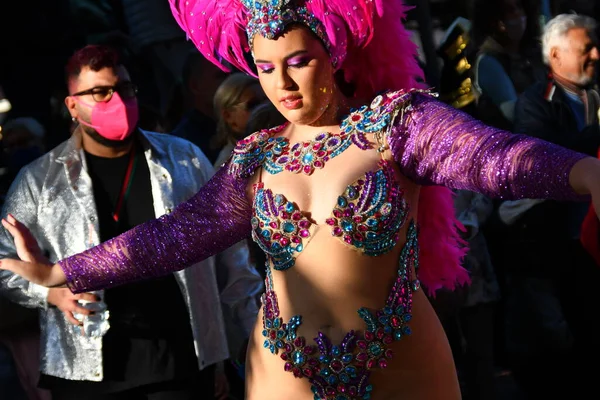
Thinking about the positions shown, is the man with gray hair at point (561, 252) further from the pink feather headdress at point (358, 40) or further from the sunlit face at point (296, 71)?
the sunlit face at point (296, 71)

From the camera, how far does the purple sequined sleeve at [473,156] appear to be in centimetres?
261

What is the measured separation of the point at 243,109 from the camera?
209 inches

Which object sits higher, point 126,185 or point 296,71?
point 296,71

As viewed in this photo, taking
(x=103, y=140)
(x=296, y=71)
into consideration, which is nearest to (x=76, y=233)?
(x=103, y=140)

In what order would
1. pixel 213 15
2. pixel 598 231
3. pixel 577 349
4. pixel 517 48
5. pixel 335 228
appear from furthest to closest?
pixel 517 48 < pixel 577 349 < pixel 598 231 < pixel 213 15 < pixel 335 228

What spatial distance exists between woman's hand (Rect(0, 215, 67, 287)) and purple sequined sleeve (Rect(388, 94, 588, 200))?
117cm

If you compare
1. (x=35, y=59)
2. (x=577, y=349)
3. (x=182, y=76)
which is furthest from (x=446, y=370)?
(x=35, y=59)

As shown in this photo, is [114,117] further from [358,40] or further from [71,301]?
[358,40]

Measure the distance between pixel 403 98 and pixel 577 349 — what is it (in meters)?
2.50

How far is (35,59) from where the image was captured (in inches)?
254

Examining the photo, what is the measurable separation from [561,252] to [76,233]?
2280mm

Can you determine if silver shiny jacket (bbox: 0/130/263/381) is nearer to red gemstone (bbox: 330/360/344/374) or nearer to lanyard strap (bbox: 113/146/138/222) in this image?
lanyard strap (bbox: 113/146/138/222)

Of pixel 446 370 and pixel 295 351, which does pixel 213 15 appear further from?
pixel 446 370

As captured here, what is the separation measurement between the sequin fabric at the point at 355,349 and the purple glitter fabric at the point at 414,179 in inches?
11.1
